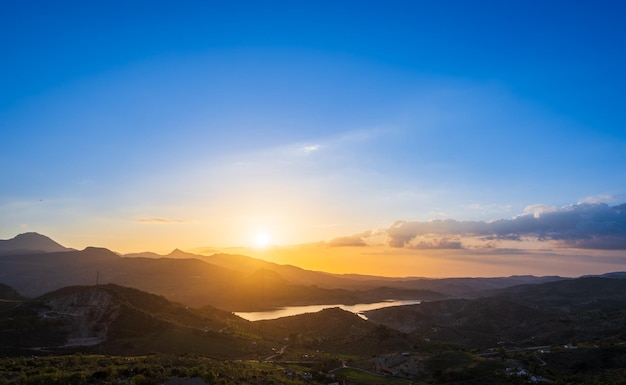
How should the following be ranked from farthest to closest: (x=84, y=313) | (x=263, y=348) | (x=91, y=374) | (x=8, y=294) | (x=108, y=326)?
Result: (x=8, y=294) → (x=84, y=313) → (x=108, y=326) → (x=263, y=348) → (x=91, y=374)

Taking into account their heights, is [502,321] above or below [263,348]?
below

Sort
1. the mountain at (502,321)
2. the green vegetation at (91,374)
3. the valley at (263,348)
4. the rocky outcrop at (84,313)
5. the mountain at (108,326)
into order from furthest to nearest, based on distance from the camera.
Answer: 1. the mountain at (502,321)
2. the rocky outcrop at (84,313)
3. the mountain at (108,326)
4. the valley at (263,348)
5. the green vegetation at (91,374)

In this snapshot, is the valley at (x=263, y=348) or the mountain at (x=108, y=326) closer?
the valley at (x=263, y=348)

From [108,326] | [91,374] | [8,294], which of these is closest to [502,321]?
[108,326]

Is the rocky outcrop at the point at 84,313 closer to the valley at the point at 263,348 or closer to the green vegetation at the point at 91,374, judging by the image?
the valley at the point at 263,348

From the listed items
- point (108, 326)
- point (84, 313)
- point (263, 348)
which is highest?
point (84, 313)

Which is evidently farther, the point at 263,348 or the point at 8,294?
the point at 8,294

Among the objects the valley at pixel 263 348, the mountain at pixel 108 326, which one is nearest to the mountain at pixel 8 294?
the valley at pixel 263 348

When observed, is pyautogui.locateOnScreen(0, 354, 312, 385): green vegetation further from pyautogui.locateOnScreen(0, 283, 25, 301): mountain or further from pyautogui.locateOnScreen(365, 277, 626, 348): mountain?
pyautogui.locateOnScreen(0, 283, 25, 301): mountain

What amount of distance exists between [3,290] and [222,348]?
3221 inches

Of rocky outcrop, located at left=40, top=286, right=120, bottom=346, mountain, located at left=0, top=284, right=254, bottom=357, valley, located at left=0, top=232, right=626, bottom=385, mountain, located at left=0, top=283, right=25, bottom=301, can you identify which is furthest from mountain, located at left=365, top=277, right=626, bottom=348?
mountain, located at left=0, top=283, right=25, bottom=301

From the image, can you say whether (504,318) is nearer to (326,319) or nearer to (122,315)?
(326,319)

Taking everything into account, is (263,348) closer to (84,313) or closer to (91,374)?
(84,313)

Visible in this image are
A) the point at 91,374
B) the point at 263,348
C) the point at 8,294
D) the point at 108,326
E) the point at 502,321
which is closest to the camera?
the point at 91,374
